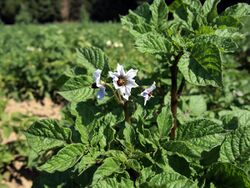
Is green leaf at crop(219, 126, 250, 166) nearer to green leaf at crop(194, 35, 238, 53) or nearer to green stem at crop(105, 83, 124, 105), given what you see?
green leaf at crop(194, 35, 238, 53)

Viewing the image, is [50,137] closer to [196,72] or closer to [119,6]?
[196,72]

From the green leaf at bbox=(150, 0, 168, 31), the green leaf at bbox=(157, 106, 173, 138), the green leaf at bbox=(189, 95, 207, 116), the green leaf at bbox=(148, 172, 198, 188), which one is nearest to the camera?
the green leaf at bbox=(148, 172, 198, 188)

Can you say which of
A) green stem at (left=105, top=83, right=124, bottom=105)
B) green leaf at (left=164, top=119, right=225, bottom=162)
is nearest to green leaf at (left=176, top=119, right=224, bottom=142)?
green leaf at (left=164, top=119, right=225, bottom=162)

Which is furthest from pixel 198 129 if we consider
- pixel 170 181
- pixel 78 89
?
pixel 78 89

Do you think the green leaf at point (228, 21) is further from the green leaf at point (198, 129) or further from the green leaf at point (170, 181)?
the green leaf at point (170, 181)


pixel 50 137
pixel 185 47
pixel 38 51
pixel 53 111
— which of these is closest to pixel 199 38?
pixel 185 47

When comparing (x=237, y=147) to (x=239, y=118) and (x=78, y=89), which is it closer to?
(x=239, y=118)
